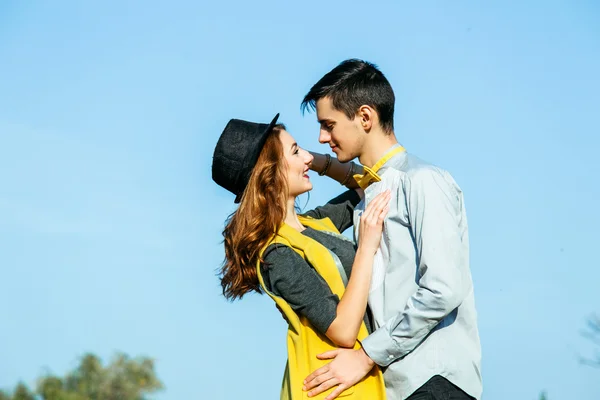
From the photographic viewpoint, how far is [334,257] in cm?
479

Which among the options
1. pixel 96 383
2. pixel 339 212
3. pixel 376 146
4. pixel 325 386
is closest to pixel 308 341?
pixel 325 386

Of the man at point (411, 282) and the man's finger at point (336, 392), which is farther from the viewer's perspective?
the man's finger at point (336, 392)

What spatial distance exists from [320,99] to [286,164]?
0.46 metres

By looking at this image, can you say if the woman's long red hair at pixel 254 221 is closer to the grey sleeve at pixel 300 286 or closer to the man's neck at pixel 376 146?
the grey sleeve at pixel 300 286

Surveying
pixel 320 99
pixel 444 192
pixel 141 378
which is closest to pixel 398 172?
pixel 444 192

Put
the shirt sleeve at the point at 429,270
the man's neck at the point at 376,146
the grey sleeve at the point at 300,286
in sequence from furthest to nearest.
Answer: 1. the man's neck at the point at 376,146
2. the grey sleeve at the point at 300,286
3. the shirt sleeve at the point at 429,270

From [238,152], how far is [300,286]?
0.90 metres

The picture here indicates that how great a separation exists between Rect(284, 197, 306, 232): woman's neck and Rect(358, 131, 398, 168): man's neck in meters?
0.59

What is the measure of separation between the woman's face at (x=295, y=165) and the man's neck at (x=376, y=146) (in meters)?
0.53

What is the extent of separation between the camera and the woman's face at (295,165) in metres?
5.17

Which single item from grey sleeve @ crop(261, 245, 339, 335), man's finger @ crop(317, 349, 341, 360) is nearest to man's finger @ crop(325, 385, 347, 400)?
man's finger @ crop(317, 349, 341, 360)

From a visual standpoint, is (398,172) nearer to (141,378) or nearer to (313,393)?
(313,393)

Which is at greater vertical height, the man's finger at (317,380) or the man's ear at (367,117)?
the man's ear at (367,117)

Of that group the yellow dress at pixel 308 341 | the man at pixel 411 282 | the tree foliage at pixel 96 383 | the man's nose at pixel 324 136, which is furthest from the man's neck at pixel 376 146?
the tree foliage at pixel 96 383
